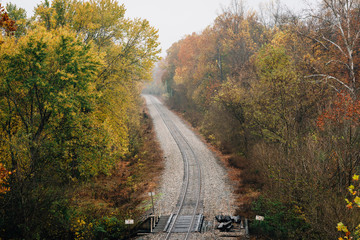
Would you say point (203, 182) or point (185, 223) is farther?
point (203, 182)

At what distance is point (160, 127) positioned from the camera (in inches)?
1576

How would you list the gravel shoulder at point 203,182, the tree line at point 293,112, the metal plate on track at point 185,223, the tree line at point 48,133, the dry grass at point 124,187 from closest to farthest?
1. the tree line at point 293,112
2. the tree line at point 48,133
3. the metal plate on track at point 185,223
4. the dry grass at point 124,187
5. the gravel shoulder at point 203,182

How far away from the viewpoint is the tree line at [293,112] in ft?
31.7

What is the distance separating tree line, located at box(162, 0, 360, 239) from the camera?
9.66 m

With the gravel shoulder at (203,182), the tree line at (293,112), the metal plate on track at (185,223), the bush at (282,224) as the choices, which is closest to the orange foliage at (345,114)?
the tree line at (293,112)

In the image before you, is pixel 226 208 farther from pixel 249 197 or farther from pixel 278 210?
pixel 278 210

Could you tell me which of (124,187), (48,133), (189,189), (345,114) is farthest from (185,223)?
(345,114)

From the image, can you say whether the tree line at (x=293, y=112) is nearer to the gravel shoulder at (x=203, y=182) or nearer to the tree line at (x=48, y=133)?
the gravel shoulder at (x=203, y=182)

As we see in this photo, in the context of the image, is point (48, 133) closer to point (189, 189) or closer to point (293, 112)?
point (189, 189)

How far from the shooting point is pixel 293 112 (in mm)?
16625

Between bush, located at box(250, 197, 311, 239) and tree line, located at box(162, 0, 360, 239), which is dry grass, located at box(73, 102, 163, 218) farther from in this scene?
tree line, located at box(162, 0, 360, 239)

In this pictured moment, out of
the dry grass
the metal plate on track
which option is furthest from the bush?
the dry grass

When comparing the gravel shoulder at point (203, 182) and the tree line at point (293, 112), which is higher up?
the tree line at point (293, 112)

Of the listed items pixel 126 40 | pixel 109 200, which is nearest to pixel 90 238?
pixel 109 200
